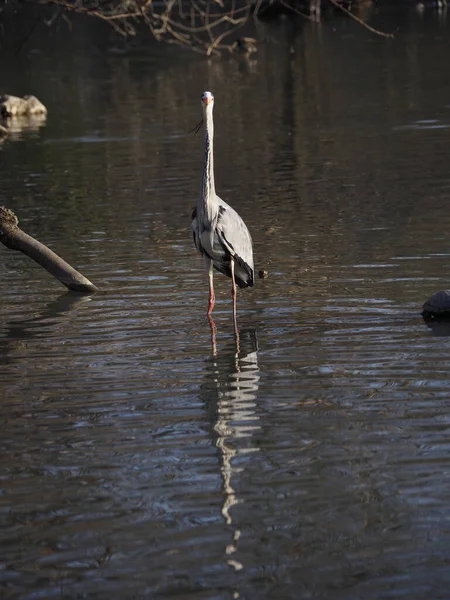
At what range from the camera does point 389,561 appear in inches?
212

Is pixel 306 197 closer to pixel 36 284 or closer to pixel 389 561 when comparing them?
pixel 36 284

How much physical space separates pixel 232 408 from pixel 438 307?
8.23 feet

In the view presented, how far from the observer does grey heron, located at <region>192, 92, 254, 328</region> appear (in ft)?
34.0

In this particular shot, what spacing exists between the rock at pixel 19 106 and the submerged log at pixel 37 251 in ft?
58.0

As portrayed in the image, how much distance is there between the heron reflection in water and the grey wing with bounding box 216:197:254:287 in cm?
76

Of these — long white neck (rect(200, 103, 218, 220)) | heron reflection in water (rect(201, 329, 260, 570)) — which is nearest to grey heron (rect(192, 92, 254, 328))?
long white neck (rect(200, 103, 218, 220))

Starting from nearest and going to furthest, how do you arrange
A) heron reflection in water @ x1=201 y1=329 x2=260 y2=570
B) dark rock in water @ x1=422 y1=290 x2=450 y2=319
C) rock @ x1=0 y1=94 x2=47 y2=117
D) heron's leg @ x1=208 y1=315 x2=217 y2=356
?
heron reflection in water @ x1=201 y1=329 x2=260 y2=570 → heron's leg @ x1=208 y1=315 x2=217 y2=356 → dark rock in water @ x1=422 y1=290 x2=450 y2=319 → rock @ x1=0 y1=94 x2=47 y2=117

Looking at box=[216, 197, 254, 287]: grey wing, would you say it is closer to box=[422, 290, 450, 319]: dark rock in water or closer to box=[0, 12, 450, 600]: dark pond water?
box=[0, 12, 450, 600]: dark pond water

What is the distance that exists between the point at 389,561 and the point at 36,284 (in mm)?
7331

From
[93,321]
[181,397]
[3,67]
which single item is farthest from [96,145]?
[3,67]

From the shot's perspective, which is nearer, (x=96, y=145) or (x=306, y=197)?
(x=306, y=197)

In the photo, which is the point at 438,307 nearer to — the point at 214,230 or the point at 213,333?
the point at 213,333

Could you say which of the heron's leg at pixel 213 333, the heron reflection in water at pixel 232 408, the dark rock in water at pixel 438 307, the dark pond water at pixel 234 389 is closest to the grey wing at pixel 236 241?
the dark pond water at pixel 234 389

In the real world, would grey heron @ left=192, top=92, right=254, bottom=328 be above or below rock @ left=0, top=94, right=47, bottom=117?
Answer: below
